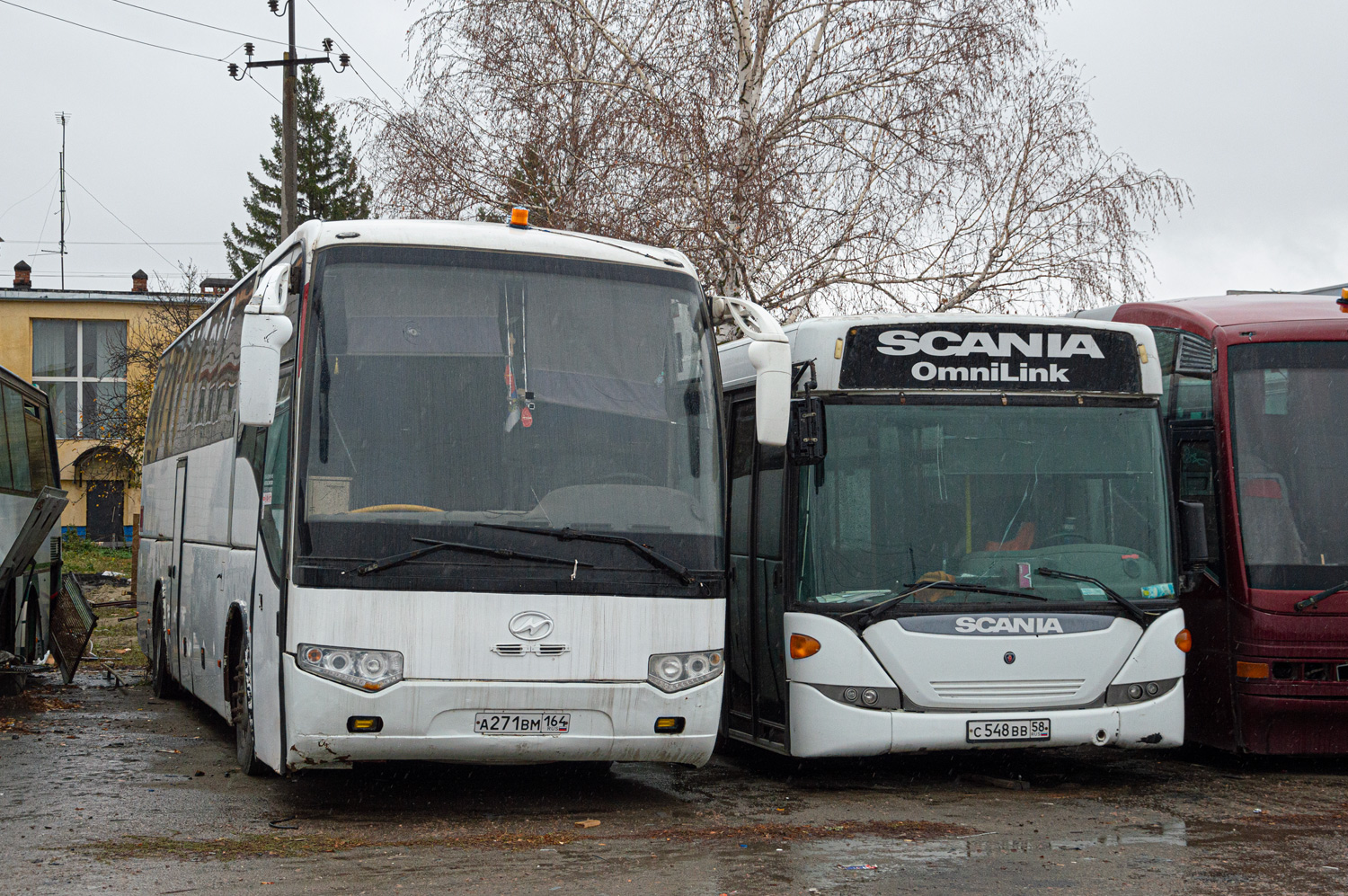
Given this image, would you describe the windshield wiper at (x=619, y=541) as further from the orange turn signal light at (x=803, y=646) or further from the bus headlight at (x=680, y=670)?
the orange turn signal light at (x=803, y=646)

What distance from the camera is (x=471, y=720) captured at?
→ 25.7 ft

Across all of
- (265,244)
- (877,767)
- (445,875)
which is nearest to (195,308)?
(265,244)

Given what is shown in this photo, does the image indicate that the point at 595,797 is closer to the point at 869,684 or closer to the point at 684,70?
the point at 869,684

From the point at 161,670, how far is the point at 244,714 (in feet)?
17.0

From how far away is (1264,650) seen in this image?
A: 9.85 meters

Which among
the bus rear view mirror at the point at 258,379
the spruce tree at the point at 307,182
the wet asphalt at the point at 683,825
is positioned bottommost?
the wet asphalt at the point at 683,825

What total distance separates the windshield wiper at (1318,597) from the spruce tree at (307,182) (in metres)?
50.7

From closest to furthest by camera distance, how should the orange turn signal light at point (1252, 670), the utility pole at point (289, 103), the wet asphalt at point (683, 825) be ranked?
the wet asphalt at point (683, 825)
the orange turn signal light at point (1252, 670)
the utility pole at point (289, 103)

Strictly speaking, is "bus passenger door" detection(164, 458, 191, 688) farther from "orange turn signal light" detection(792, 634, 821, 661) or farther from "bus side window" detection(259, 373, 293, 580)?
"orange turn signal light" detection(792, 634, 821, 661)

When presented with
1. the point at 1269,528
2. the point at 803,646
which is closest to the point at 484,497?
the point at 803,646

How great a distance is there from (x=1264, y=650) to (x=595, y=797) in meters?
4.30

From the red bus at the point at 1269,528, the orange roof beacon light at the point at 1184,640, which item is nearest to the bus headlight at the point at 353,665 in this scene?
the orange roof beacon light at the point at 1184,640

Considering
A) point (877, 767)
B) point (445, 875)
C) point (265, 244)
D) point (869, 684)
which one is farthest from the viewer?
point (265, 244)

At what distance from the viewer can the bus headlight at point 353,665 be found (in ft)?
25.2
